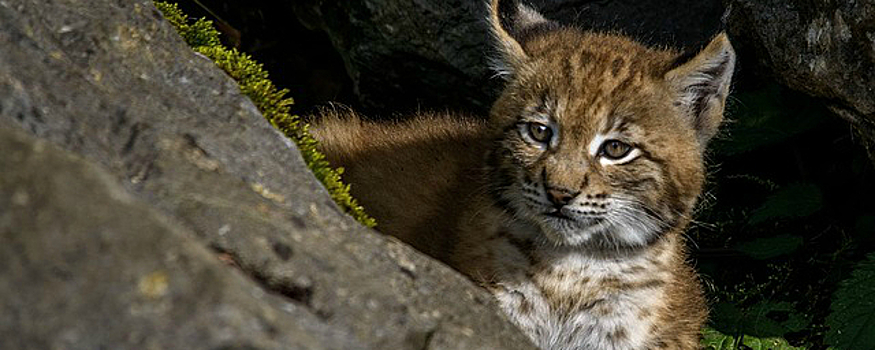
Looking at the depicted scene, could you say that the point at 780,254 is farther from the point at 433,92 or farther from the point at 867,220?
the point at 433,92

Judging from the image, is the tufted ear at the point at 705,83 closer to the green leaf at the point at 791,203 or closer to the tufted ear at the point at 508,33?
the tufted ear at the point at 508,33

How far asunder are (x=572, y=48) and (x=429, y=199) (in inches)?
48.3

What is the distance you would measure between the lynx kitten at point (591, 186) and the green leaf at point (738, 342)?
0.34 meters

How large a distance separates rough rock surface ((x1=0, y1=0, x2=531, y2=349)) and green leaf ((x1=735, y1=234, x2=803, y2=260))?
3.01 metres

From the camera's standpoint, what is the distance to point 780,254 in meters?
5.92

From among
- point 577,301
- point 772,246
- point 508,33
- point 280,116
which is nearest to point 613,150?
point 577,301

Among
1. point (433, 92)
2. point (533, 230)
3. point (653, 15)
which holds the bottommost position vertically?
point (433, 92)

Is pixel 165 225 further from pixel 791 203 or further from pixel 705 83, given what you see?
pixel 791 203

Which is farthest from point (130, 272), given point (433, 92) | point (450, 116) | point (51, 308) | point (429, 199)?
point (433, 92)

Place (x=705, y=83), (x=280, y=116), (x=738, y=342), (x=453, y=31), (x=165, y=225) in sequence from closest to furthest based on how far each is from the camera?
1. (x=165, y=225)
2. (x=280, y=116)
3. (x=705, y=83)
4. (x=738, y=342)
5. (x=453, y=31)

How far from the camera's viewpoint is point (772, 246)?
19.4 ft

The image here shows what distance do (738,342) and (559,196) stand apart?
172 centimetres

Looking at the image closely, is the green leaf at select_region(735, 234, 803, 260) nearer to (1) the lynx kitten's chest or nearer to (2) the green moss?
(1) the lynx kitten's chest

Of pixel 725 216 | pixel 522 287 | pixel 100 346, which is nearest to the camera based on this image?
pixel 100 346
